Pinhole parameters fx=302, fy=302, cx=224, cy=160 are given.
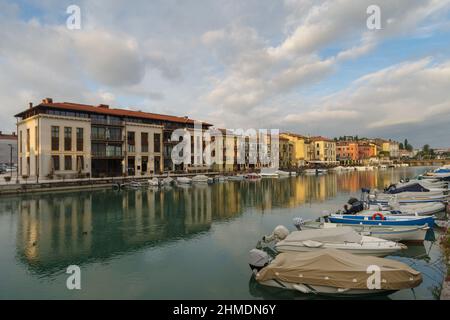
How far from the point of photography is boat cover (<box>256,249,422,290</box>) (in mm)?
11906

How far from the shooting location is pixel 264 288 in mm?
13656

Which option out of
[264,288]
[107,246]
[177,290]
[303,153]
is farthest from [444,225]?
[303,153]

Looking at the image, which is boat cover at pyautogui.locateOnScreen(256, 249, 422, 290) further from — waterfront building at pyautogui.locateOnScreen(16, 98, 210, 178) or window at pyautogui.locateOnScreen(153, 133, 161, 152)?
window at pyautogui.locateOnScreen(153, 133, 161, 152)

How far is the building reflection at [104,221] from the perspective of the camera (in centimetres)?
1985

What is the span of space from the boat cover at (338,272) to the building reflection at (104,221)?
446 inches

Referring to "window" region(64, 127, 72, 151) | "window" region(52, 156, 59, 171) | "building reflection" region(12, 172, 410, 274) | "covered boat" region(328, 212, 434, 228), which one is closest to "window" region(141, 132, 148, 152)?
"window" region(64, 127, 72, 151)

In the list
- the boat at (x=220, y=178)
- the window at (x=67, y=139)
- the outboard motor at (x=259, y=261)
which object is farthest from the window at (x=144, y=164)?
the outboard motor at (x=259, y=261)

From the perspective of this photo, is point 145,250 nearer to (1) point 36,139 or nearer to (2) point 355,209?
(2) point 355,209

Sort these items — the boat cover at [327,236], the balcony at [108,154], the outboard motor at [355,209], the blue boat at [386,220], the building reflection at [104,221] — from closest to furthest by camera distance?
the boat cover at [327,236]
the building reflection at [104,221]
the blue boat at [386,220]
the outboard motor at [355,209]
the balcony at [108,154]

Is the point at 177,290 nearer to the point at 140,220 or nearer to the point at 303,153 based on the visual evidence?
the point at 140,220

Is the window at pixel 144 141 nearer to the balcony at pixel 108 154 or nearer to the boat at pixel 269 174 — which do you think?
the balcony at pixel 108 154

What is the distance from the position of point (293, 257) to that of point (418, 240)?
38.9 ft

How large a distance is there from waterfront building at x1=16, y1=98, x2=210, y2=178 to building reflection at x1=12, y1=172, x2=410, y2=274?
13.4 m
